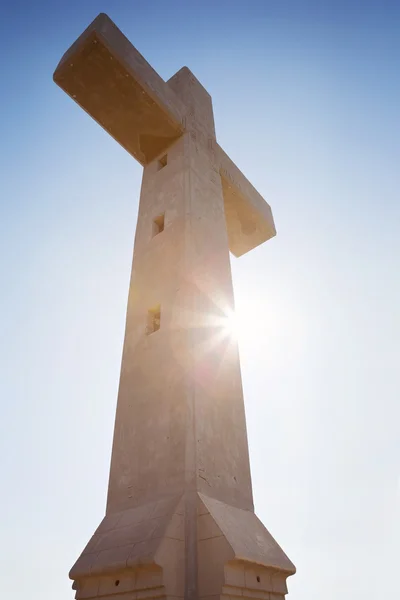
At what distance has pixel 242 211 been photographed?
1384 centimetres

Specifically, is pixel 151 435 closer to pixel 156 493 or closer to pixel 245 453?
pixel 156 493

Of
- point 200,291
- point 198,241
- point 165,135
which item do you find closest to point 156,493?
point 200,291

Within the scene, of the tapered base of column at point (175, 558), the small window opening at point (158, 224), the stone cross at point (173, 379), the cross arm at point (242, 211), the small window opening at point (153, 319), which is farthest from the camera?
the cross arm at point (242, 211)

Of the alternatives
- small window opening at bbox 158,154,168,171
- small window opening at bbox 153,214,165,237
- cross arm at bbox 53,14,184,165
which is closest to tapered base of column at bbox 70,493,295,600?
small window opening at bbox 153,214,165,237

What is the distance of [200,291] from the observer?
857 cm

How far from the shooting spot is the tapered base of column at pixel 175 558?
5594mm

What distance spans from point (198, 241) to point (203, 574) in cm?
596

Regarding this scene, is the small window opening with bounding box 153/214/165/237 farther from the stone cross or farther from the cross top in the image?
the cross top

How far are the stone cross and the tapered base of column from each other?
2 cm

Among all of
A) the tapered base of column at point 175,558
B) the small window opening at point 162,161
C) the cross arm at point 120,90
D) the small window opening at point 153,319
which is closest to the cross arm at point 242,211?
the small window opening at point 162,161

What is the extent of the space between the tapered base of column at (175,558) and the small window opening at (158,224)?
6.03m

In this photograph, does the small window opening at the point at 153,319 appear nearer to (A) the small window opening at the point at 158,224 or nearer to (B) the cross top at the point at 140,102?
(A) the small window opening at the point at 158,224

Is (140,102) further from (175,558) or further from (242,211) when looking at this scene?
(175,558)

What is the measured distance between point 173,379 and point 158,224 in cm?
444
